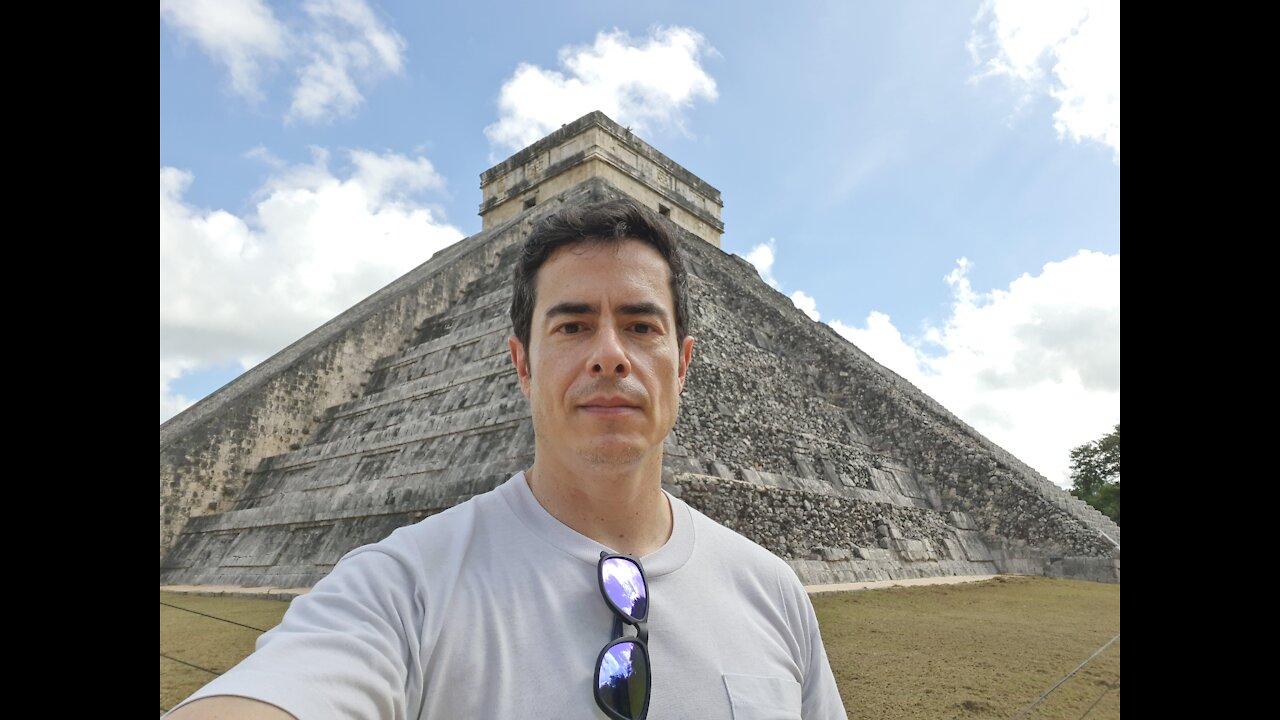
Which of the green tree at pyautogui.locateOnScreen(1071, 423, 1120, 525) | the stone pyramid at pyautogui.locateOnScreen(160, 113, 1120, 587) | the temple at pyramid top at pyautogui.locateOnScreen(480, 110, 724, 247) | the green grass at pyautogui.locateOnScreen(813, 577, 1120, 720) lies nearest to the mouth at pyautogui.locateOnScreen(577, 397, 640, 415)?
the green grass at pyautogui.locateOnScreen(813, 577, 1120, 720)

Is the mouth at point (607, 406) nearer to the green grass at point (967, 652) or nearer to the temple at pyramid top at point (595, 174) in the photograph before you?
the green grass at point (967, 652)

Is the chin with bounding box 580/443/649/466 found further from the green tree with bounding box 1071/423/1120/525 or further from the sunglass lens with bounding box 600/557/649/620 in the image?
the green tree with bounding box 1071/423/1120/525

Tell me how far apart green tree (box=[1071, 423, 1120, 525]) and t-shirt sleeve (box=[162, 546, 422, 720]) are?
2935cm

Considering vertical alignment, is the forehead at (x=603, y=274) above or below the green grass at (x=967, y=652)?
above

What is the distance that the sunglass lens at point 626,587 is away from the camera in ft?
3.76

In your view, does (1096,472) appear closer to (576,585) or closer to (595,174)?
(595,174)

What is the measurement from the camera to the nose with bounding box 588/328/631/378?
1260 mm

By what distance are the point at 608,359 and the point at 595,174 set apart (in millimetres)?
14581

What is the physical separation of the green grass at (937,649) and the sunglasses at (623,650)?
11.0 ft

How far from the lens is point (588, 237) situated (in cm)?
136

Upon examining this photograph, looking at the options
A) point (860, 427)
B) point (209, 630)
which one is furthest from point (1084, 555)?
point (209, 630)

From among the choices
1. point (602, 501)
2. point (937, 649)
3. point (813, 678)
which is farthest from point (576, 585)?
point (937, 649)

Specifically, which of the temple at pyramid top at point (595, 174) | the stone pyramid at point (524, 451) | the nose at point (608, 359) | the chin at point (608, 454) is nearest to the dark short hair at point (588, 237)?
the nose at point (608, 359)

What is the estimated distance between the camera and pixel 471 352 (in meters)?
9.64
